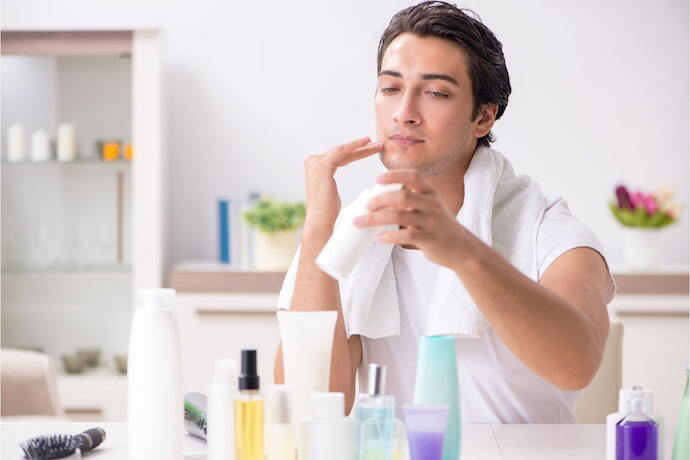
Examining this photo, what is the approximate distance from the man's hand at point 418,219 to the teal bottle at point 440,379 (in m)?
0.12

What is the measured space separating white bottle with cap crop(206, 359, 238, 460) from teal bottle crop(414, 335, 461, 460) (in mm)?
221

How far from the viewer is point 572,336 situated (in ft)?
4.66

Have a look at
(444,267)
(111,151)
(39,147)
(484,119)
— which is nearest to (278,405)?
(444,267)

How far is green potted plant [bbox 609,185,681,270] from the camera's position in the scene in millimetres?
3094

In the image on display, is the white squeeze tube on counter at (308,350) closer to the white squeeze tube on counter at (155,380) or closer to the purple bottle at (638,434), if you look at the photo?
the white squeeze tube on counter at (155,380)

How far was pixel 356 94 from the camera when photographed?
11.1ft

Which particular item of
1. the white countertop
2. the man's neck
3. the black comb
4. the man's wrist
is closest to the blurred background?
the man's neck

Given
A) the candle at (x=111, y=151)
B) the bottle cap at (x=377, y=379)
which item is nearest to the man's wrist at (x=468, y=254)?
the bottle cap at (x=377, y=379)

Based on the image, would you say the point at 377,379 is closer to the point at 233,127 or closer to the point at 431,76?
the point at 431,76

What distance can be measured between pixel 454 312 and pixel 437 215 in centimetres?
44

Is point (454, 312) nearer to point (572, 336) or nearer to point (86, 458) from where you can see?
point (572, 336)

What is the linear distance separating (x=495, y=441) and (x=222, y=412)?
1.55ft

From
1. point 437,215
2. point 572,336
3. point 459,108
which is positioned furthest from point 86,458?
point 459,108

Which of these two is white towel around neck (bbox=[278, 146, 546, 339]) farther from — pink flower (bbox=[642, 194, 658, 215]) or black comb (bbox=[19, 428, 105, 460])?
pink flower (bbox=[642, 194, 658, 215])
